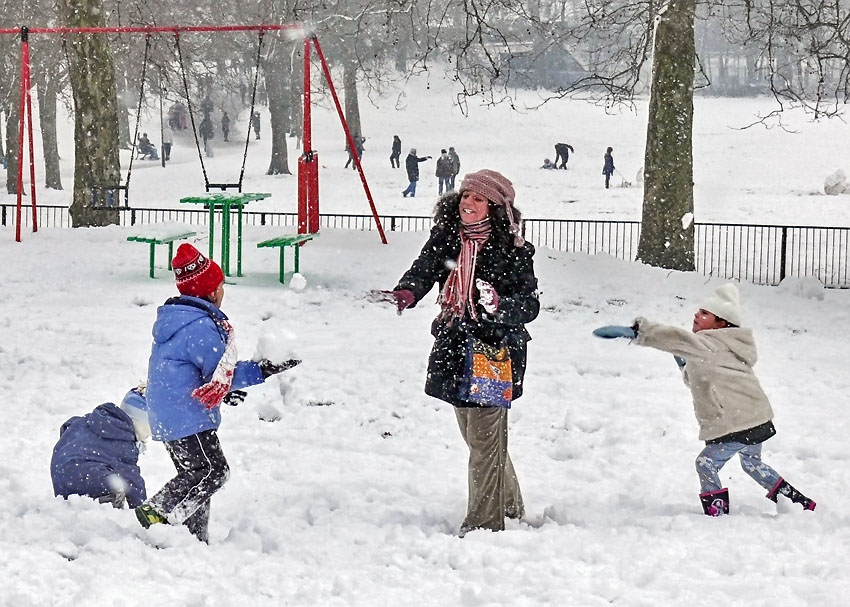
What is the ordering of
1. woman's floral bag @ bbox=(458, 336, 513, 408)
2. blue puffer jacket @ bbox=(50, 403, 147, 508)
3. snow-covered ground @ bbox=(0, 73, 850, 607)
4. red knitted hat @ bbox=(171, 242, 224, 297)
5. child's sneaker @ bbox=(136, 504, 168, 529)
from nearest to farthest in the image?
snow-covered ground @ bbox=(0, 73, 850, 607) < child's sneaker @ bbox=(136, 504, 168, 529) < red knitted hat @ bbox=(171, 242, 224, 297) < blue puffer jacket @ bbox=(50, 403, 147, 508) < woman's floral bag @ bbox=(458, 336, 513, 408)

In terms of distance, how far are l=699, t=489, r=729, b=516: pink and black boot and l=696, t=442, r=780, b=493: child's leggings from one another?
0.03 metres

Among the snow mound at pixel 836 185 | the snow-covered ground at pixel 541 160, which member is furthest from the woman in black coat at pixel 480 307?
the snow mound at pixel 836 185

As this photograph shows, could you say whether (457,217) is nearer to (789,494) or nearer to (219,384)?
(219,384)

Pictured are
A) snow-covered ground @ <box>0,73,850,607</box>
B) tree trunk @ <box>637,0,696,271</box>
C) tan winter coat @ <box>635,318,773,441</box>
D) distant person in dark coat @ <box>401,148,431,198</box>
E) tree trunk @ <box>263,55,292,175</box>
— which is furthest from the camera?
tree trunk @ <box>263,55,292,175</box>

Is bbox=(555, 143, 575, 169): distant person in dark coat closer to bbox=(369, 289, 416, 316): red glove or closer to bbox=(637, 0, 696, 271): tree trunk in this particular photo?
bbox=(637, 0, 696, 271): tree trunk

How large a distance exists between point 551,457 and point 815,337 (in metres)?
5.40

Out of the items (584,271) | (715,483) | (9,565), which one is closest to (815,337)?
(584,271)

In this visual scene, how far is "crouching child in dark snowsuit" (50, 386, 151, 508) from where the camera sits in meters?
4.89

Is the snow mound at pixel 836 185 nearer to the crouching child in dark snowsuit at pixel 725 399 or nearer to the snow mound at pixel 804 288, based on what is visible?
the snow mound at pixel 804 288

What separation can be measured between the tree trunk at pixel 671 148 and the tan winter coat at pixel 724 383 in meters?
9.25

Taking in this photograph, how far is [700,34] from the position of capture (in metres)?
83.2

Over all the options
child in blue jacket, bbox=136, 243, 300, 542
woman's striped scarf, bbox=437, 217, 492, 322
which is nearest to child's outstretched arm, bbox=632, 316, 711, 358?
woman's striped scarf, bbox=437, 217, 492, 322

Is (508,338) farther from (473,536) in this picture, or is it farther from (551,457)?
(551,457)

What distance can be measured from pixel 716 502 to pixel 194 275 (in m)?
2.81
